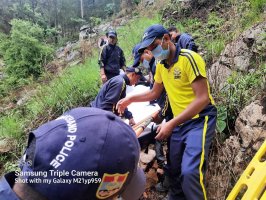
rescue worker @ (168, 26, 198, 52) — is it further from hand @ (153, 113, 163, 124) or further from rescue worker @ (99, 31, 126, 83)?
hand @ (153, 113, 163, 124)

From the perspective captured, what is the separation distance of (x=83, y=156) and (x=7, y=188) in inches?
8.8

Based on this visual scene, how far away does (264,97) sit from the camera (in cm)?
269

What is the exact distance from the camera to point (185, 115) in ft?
7.33

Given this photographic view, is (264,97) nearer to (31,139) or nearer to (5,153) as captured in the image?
(31,139)

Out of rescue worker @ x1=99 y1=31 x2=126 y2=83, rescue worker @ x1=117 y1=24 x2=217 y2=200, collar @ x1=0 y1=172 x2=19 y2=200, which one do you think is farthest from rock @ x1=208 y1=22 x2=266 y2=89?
collar @ x1=0 y1=172 x2=19 y2=200

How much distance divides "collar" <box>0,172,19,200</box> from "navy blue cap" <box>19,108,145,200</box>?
0.16 ft

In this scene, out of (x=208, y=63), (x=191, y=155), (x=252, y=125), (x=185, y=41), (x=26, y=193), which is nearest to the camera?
(x=26, y=193)

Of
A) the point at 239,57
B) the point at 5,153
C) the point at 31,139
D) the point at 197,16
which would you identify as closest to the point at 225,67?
the point at 239,57

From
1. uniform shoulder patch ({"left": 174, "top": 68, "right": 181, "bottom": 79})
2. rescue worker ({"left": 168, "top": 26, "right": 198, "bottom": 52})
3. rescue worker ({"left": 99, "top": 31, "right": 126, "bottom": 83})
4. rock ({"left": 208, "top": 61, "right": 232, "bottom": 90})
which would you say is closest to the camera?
uniform shoulder patch ({"left": 174, "top": 68, "right": 181, "bottom": 79})

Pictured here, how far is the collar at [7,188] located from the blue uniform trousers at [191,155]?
4.81 ft

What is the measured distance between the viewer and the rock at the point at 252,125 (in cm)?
249

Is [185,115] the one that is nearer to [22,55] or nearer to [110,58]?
[110,58]

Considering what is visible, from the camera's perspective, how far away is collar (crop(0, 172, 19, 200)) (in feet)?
2.57

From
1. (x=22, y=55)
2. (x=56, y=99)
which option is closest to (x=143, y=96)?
(x=56, y=99)
